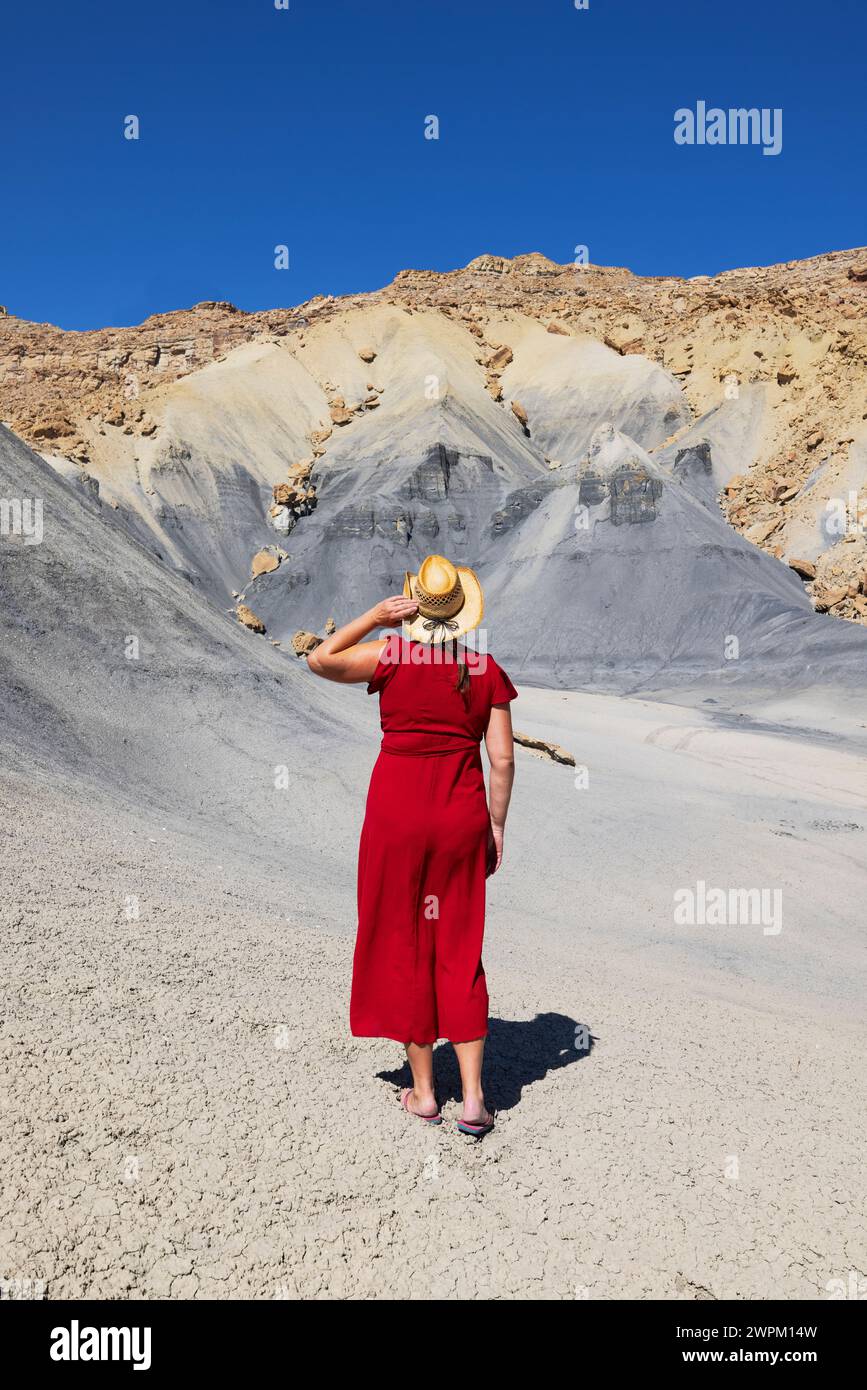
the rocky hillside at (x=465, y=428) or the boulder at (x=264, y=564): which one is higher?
the rocky hillside at (x=465, y=428)

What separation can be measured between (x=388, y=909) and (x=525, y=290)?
78527mm

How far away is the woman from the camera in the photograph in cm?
293

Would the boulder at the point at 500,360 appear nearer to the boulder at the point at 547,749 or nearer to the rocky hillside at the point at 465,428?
the rocky hillside at the point at 465,428

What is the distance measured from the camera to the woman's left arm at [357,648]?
9.68ft

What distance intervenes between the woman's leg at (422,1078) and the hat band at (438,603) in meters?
1.41

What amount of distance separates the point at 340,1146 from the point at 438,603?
1.71 metres

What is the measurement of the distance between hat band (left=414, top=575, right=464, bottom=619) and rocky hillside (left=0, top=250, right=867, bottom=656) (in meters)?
28.5

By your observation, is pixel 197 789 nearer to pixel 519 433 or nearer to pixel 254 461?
pixel 254 461

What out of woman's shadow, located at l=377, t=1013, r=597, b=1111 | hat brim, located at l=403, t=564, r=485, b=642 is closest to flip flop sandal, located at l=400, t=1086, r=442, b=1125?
woman's shadow, located at l=377, t=1013, r=597, b=1111

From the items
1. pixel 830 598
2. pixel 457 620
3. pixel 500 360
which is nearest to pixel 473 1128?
pixel 457 620

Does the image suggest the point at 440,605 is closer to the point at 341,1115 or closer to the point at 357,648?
the point at 357,648

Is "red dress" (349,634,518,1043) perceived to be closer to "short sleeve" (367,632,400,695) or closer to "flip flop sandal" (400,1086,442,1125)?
"short sleeve" (367,632,400,695)

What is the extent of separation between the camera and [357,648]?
303 centimetres

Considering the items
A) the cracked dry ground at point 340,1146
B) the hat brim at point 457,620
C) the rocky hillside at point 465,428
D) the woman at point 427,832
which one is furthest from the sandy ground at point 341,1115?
the rocky hillside at point 465,428
